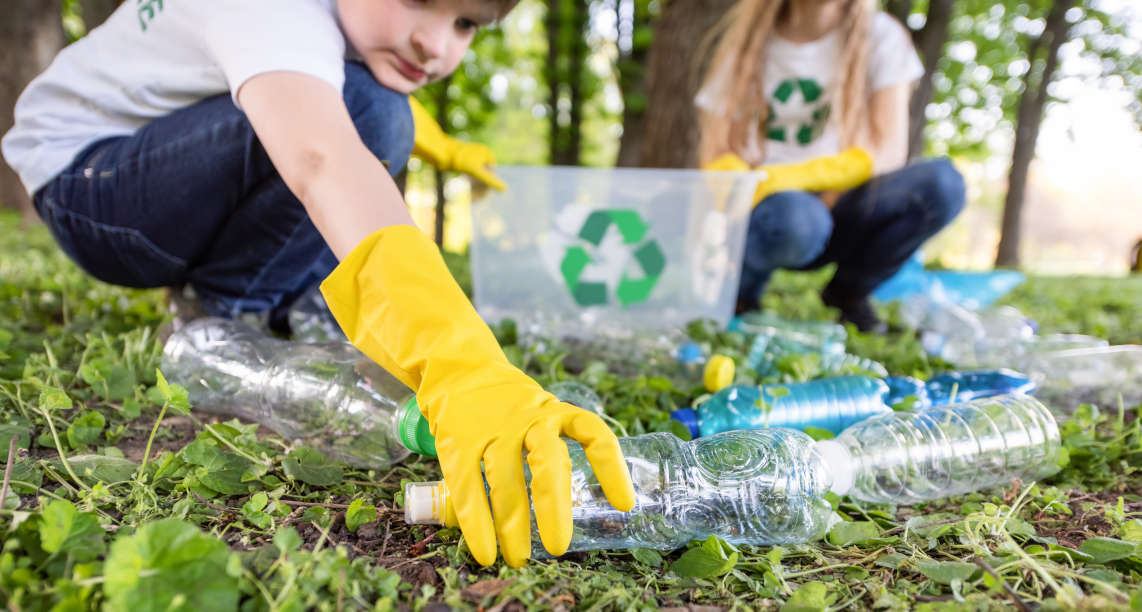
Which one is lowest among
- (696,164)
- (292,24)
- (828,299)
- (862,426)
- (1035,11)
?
(828,299)

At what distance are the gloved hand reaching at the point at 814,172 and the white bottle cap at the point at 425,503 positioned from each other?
176 centimetres

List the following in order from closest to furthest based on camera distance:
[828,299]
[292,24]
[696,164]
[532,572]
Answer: [532,572], [292,24], [828,299], [696,164]

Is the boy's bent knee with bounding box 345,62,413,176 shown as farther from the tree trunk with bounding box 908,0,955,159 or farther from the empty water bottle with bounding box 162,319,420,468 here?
the tree trunk with bounding box 908,0,955,159

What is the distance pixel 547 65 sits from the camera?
232 inches

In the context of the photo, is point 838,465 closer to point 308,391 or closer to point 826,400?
point 826,400

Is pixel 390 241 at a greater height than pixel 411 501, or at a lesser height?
greater

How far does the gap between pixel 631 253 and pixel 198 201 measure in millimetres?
1313

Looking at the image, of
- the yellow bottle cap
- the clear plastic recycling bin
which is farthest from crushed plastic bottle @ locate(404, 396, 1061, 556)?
the clear plastic recycling bin

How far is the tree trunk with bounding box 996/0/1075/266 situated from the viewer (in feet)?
23.4

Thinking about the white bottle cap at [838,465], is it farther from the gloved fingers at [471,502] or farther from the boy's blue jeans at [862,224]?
the boy's blue jeans at [862,224]

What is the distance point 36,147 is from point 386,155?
2.54ft

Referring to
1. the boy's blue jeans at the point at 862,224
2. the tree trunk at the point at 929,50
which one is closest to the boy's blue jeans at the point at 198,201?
the boy's blue jeans at the point at 862,224

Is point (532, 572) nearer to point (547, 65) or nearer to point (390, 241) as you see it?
point (390, 241)

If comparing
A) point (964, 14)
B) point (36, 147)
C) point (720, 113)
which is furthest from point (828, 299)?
point (964, 14)
